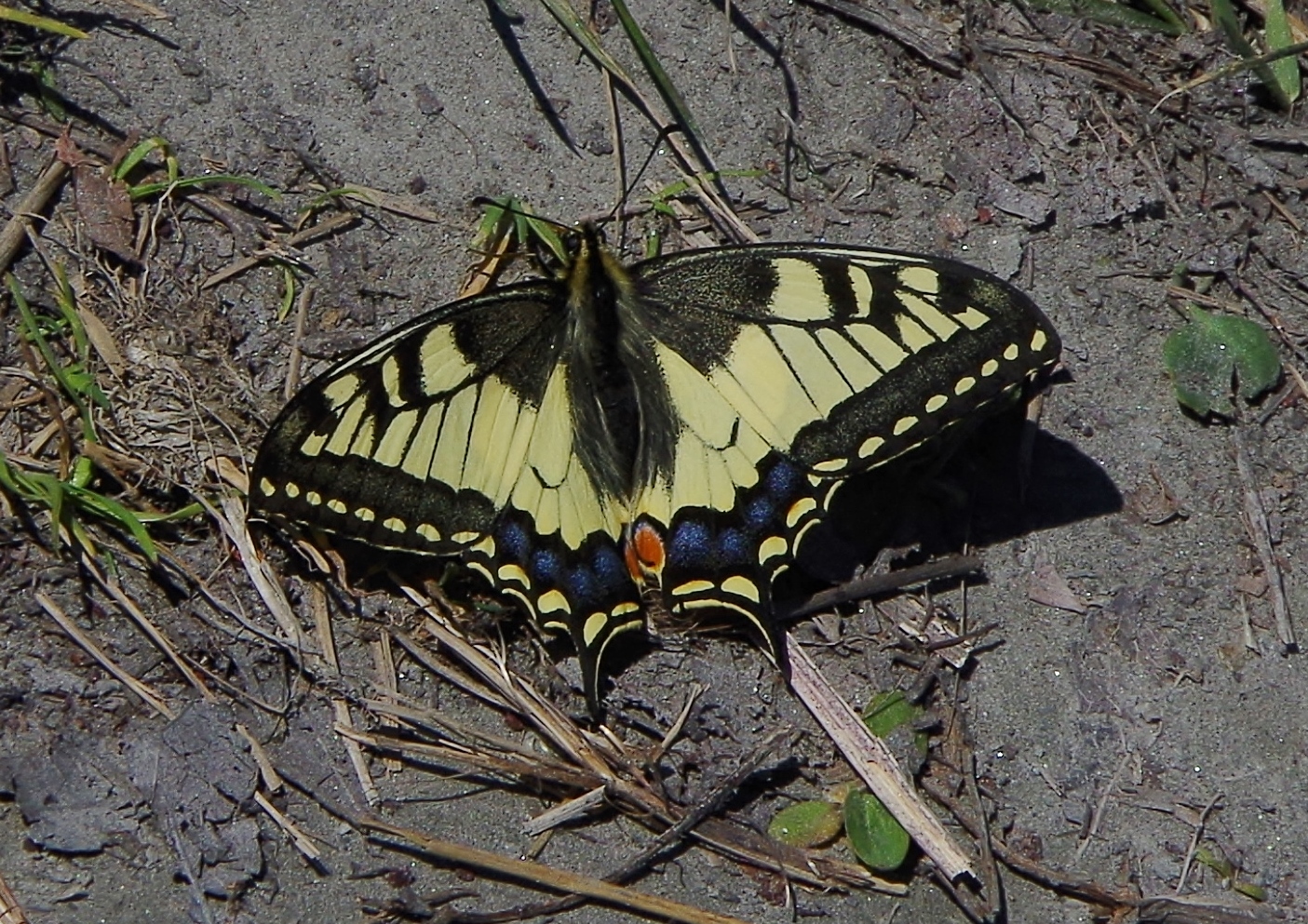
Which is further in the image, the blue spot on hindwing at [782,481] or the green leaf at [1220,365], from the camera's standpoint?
the green leaf at [1220,365]

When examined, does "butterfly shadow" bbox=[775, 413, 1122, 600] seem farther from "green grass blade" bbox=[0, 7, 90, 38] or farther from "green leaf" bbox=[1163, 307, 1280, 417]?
"green grass blade" bbox=[0, 7, 90, 38]

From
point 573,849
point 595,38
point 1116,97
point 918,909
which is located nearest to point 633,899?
point 573,849

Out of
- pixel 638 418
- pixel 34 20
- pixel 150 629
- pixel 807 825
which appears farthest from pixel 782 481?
pixel 34 20

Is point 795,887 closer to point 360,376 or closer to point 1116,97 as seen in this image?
point 360,376

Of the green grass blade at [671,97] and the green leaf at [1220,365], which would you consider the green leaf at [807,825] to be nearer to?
the green leaf at [1220,365]

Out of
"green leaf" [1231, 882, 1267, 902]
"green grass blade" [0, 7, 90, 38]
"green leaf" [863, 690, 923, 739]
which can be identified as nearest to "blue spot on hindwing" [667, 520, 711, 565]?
"green leaf" [863, 690, 923, 739]

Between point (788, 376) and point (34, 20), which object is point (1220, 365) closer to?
point (788, 376)

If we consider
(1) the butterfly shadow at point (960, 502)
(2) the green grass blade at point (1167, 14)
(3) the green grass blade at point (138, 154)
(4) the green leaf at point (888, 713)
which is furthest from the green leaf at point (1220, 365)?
(3) the green grass blade at point (138, 154)
